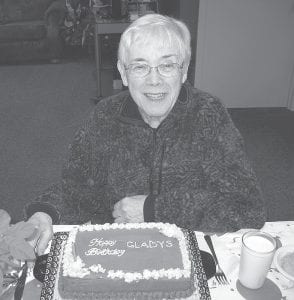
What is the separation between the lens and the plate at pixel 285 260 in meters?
0.90

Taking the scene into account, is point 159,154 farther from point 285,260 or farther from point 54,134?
point 54,134

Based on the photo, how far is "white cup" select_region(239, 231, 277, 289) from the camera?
844 mm

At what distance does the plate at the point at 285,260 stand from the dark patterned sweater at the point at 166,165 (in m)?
0.19

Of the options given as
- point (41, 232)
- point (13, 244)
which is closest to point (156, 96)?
point (41, 232)

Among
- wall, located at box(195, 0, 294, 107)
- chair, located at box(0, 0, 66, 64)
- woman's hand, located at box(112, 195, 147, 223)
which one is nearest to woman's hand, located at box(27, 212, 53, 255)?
woman's hand, located at box(112, 195, 147, 223)

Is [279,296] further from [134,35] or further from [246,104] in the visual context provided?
[246,104]

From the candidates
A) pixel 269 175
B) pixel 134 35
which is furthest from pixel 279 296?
pixel 269 175

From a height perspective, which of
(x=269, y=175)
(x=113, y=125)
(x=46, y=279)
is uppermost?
(x=113, y=125)

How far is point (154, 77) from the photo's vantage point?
1.23 m

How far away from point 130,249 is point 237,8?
3273mm

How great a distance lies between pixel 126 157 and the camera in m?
1.31

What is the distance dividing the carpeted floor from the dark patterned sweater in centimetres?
123

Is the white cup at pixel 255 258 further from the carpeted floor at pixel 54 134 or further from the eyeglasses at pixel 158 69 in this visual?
the carpeted floor at pixel 54 134

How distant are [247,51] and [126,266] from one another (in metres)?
3.39
